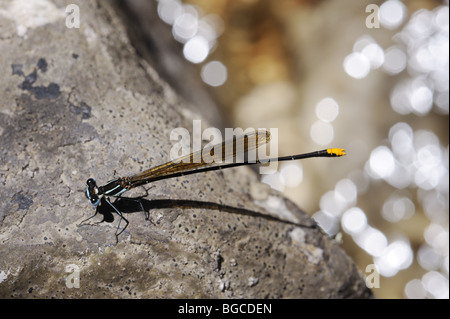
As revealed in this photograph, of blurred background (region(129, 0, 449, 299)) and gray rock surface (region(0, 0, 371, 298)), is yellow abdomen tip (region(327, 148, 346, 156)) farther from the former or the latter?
blurred background (region(129, 0, 449, 299))

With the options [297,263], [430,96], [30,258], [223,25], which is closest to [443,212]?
[430,96]

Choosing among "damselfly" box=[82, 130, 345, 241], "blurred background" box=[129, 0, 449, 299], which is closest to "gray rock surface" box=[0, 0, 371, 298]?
"damselfly" box=[82, 130, 345, 241]

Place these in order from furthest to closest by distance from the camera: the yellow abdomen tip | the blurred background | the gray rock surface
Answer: the blurred background < the yellow abdomen tip < the gray rock surface

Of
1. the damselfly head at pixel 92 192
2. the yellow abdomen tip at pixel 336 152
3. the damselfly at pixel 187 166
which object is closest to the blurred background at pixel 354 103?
the damselfly at pixel 187 166

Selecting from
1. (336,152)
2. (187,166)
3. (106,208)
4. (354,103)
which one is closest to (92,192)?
(106,208)

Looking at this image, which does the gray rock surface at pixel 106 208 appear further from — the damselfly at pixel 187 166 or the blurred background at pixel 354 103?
the blurred background at pixel 354 103

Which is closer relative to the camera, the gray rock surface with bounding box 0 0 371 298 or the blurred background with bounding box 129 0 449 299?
the gray rock surface with bounding box 0 0 371 298
